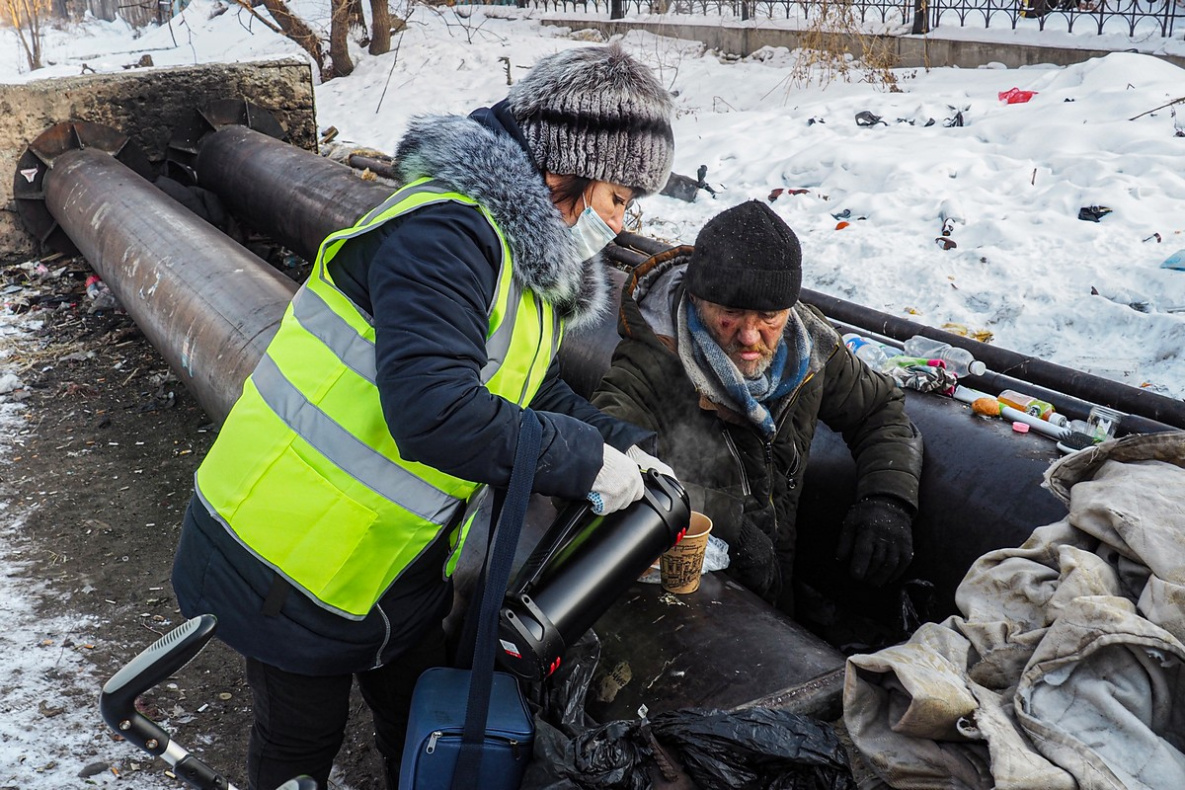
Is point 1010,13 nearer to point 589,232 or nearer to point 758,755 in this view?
point 589,232

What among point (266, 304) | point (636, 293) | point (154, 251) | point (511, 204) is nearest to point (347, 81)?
point (154, 251)

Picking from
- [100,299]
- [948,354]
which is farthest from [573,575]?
[100,299]

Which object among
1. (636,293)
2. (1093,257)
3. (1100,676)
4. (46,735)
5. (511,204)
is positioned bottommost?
(46,735)

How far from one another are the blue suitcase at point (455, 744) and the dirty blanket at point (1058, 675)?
1.97 feet

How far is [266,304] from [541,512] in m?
1.88

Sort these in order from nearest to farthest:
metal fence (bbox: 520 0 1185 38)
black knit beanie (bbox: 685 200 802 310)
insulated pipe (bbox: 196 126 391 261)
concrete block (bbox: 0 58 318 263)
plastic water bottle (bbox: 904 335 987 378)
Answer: black knit beanie (bbox: 685 200 802 310) → plastic water bottle (bbox: 904 335 987 378) → insulated pipe (bbox: 196 126 391 261) → concrete block (bbox: 0 58 318 263) → metal fence (bbox: 520 0 1185 38)

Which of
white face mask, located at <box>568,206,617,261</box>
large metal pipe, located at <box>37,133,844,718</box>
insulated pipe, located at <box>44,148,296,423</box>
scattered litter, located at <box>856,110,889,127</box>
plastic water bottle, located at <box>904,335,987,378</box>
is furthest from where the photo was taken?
scattered litter, located at <box>856,110,889,127</box>

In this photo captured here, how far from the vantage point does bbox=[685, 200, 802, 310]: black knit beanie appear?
256 cm

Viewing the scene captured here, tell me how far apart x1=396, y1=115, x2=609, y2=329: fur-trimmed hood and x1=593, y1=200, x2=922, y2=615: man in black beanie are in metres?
0.83

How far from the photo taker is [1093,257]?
5.54m

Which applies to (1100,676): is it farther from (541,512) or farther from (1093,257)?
(1093,257)

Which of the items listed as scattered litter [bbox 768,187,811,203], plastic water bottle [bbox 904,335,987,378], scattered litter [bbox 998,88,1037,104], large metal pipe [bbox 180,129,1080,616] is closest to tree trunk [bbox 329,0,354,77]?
scattered litter [bbox 768,187,811,203]

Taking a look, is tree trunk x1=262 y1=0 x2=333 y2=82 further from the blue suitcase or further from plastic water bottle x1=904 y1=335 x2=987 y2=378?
the blue suitcase

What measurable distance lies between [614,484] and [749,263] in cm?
93
